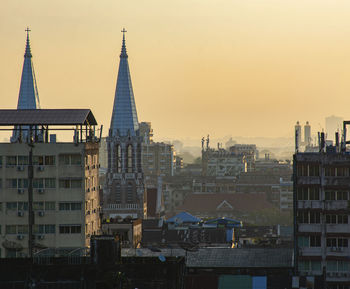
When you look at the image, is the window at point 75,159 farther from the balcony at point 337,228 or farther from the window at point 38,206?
the balcony at point 337,228

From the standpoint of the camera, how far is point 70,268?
2657 inches

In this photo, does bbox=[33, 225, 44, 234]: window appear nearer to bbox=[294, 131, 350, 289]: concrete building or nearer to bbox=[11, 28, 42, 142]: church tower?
bbox=[294, 131, 350, 289]: concrete building

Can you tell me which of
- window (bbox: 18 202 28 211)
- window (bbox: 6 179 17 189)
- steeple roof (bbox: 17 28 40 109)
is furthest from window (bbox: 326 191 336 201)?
steeple roof (bbox: 17 28 40 109)

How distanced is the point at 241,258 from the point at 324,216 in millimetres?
6938

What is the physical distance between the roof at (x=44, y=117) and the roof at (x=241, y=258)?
1286 centimetres

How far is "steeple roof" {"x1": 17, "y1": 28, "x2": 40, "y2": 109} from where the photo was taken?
18688cm

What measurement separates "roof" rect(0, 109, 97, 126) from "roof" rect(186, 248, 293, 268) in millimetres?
12863

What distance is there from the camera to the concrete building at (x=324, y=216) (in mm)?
82500

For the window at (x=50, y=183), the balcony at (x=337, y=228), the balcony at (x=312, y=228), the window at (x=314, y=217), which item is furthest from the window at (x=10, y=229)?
the balcony at (x=337, y=228)

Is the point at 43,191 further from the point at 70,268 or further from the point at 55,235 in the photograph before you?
the point at 70,268

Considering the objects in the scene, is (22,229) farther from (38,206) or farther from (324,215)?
(324,215)

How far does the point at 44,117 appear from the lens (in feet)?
298

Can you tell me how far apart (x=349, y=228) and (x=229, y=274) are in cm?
866

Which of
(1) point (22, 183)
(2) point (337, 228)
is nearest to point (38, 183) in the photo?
(1) point (22, 183)
